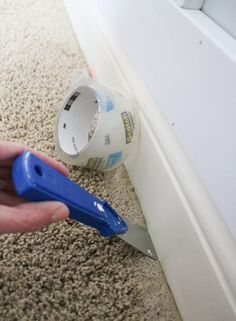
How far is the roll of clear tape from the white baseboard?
2 cm

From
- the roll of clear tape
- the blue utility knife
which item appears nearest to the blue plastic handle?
the blue utility knife

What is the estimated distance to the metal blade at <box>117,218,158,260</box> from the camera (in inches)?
20.3

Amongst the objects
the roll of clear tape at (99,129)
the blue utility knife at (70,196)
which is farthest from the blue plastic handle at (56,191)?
the roll of clear tape at (99,129)

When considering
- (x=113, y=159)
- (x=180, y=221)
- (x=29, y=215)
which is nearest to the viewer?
(x=29, y=215)

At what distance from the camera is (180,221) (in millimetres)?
466

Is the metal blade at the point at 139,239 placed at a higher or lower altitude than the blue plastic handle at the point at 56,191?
lower

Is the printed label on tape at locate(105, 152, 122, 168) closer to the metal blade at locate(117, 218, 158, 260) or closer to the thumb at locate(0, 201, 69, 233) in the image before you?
the metal blade at locate(117, 218, 158, 260)

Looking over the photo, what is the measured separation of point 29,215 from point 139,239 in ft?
0.81

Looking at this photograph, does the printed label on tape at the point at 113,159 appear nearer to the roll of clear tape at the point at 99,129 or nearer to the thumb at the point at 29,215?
the roll of clear tape at the point at 99,129

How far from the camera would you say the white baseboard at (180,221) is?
393mm

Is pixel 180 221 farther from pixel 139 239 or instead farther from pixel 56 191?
pixel 56 191

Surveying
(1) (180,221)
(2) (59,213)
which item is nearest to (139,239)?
(1) (180,221)

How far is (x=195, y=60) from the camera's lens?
434 mm

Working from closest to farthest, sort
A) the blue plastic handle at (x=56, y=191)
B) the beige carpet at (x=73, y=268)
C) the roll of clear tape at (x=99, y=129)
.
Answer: the blue plastic handle at (x=56, y=191) → the beige carpet at (x=73, y=268) → the roll of clear tape at (x=99, y=129)
